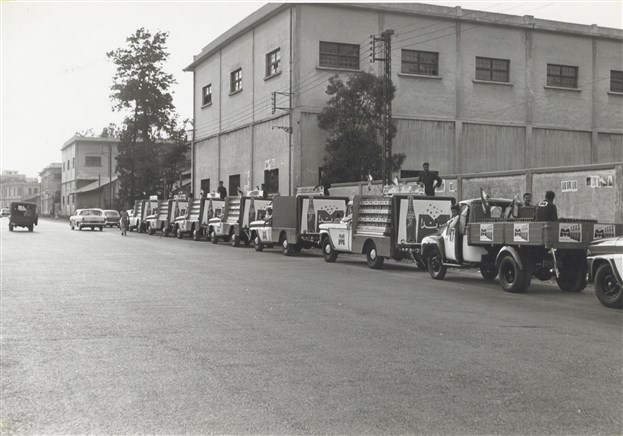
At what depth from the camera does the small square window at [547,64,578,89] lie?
3975 centimetres

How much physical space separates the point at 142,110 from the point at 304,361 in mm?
60571

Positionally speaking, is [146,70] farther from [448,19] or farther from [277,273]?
[277,273]

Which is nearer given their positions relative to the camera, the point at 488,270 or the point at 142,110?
the point at 488,270

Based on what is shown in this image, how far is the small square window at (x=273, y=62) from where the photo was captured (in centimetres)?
3641

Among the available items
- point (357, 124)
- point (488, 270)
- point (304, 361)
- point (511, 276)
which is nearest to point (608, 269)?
point (511, 276)

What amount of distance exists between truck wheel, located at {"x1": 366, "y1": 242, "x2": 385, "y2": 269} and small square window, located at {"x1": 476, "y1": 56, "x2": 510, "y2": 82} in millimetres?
22239

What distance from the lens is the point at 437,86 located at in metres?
36.8

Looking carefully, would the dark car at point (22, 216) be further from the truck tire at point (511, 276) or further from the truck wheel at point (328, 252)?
the truck tire at point (511, 276)

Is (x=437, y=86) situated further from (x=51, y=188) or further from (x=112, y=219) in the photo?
(x=51, y=188)

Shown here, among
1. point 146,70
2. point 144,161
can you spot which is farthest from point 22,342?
point 146,70

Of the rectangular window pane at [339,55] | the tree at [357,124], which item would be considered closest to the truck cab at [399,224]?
the tree at [357,124]

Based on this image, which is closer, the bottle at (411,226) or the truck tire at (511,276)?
the truck tire at (511,276)

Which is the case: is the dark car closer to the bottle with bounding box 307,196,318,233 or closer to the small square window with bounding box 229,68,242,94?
the small square window with bounding box 229,68,242,94

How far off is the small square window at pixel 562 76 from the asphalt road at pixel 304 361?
30.4 meters
